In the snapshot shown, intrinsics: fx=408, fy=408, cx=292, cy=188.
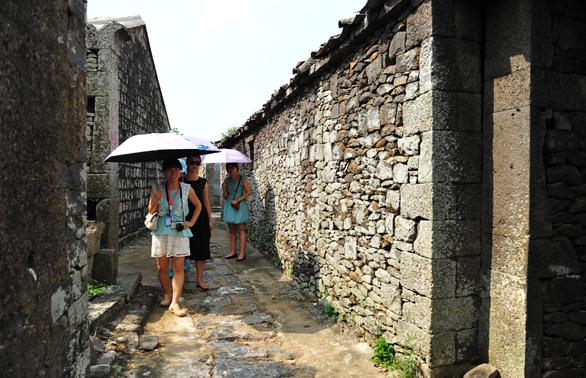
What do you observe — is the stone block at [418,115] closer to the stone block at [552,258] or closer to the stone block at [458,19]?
the stone block at [458,19]

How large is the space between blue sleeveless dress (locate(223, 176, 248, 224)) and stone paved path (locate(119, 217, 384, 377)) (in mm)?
1481

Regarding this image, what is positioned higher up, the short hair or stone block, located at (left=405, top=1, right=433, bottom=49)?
stone block, located at (left=405, top=1, right=433, bottom=49)

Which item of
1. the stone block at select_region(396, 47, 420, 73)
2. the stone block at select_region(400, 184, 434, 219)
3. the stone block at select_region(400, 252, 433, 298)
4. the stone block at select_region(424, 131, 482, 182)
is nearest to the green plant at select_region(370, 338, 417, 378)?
the stone block at select_region(400, 252, 433, 298)

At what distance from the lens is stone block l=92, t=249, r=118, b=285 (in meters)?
4.80

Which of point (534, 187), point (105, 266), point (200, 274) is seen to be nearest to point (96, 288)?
point (105, 266)

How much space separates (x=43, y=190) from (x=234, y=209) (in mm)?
5496

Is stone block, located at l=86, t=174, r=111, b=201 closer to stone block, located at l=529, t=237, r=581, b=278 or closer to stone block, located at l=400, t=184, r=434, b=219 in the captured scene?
stone block, located at l=400, t=184, r=434, b=219

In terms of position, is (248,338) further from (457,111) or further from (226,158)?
(226,158)

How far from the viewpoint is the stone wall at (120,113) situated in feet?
17.2

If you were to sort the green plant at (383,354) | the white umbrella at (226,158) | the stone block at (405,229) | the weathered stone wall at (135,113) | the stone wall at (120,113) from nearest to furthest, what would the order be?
the stone block at (405,229) < the green plant at (383,354) < the stone wall at (120,113) < the white umbrella at (226,158) < the weathered stone wall at (135,113)

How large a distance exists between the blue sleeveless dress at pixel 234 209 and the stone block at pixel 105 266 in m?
2.63

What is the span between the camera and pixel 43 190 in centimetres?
181

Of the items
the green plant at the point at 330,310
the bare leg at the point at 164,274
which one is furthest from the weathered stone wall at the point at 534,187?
the bare leg at the point at 164,274

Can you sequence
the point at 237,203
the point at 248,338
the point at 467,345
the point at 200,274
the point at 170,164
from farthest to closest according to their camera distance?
the point at 237,203 < the point at 200,274 < the point at 170,164 < the point at 248,338 < the point at 467,345
